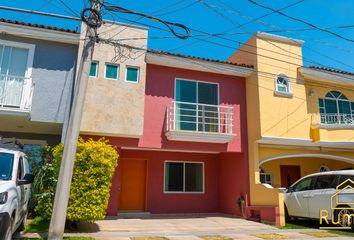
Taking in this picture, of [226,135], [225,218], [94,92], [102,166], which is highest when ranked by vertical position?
[94,92]

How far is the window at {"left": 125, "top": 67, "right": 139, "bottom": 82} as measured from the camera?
11.7 metres

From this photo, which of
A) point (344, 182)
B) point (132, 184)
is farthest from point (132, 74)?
point (344, 182)

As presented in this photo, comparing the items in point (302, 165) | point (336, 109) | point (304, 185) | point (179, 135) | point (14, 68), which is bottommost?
point (304, 185)

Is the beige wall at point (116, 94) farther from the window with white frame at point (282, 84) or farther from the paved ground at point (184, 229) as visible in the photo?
the window with white frame at point (282, 84)

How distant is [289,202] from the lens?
12203 mm

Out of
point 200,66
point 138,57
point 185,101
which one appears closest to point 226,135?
point 185,101

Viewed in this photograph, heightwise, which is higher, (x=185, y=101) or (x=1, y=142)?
(x=185, y=101)

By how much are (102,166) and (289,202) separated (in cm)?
746

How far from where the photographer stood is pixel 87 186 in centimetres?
870

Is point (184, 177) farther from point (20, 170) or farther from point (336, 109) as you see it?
point (20, 170)

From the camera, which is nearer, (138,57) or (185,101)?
(138,57)

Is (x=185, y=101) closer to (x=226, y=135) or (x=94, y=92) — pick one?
(x=226, y=135)

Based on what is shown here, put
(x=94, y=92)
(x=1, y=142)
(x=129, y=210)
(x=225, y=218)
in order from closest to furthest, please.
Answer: (x=1, y=142) → (x=94, y=92) → (x=225, y=218) → (x=129, y=210)

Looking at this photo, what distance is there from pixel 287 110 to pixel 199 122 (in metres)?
4.04
